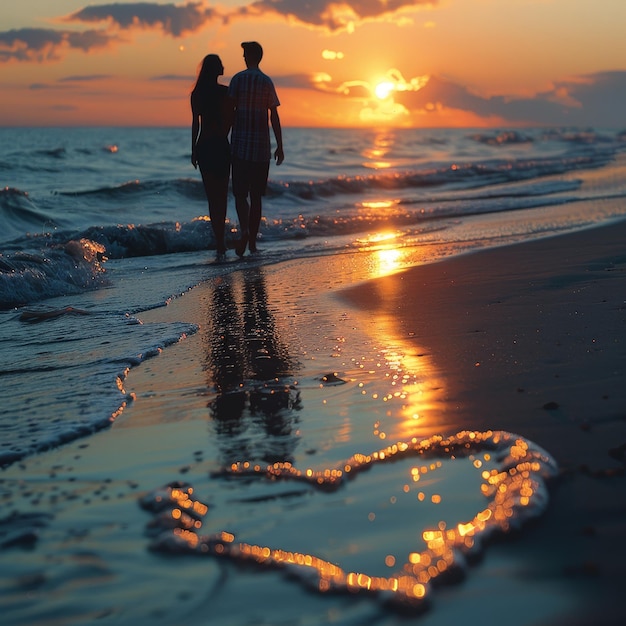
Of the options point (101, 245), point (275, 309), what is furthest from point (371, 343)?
point (101, 245)

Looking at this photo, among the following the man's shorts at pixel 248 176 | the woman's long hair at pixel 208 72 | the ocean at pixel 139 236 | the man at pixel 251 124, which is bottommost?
the ocean at pixel 139 236

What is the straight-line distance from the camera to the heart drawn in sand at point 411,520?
1.82 m

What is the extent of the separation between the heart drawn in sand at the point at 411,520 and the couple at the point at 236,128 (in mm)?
5753

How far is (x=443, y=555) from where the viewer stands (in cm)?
189

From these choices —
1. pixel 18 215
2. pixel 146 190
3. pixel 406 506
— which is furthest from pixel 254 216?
pixel 146 190

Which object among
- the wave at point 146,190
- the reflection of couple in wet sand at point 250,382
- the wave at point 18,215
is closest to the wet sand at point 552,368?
the reflection of couple in wet sand at point 250,382

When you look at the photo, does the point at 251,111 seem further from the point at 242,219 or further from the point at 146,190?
the point at 146,190

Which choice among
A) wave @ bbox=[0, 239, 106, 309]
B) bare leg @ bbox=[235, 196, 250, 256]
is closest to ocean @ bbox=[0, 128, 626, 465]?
wave @ bbox=[0, 239, 106, 309]

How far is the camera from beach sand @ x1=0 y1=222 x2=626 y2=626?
5.79ft

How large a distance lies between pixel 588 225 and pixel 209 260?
4428 millimetres

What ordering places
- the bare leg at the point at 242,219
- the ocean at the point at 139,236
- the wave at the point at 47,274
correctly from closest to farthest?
1. the ocean at the point at 139,236
2. the wave at the point at 47,274
3. the bare leg at the point at 242,219

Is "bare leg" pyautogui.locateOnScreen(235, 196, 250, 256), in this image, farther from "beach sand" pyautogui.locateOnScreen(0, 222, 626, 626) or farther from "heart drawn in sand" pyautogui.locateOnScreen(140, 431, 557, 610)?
"heart drawn in sand" pyautogui.locateOnScreen(140, 431, 557, 610)

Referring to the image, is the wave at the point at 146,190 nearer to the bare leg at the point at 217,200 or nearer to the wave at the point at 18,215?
the wave at the point at 18,215

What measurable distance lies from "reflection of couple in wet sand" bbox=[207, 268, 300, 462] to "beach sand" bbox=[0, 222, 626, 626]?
0.9 inches
